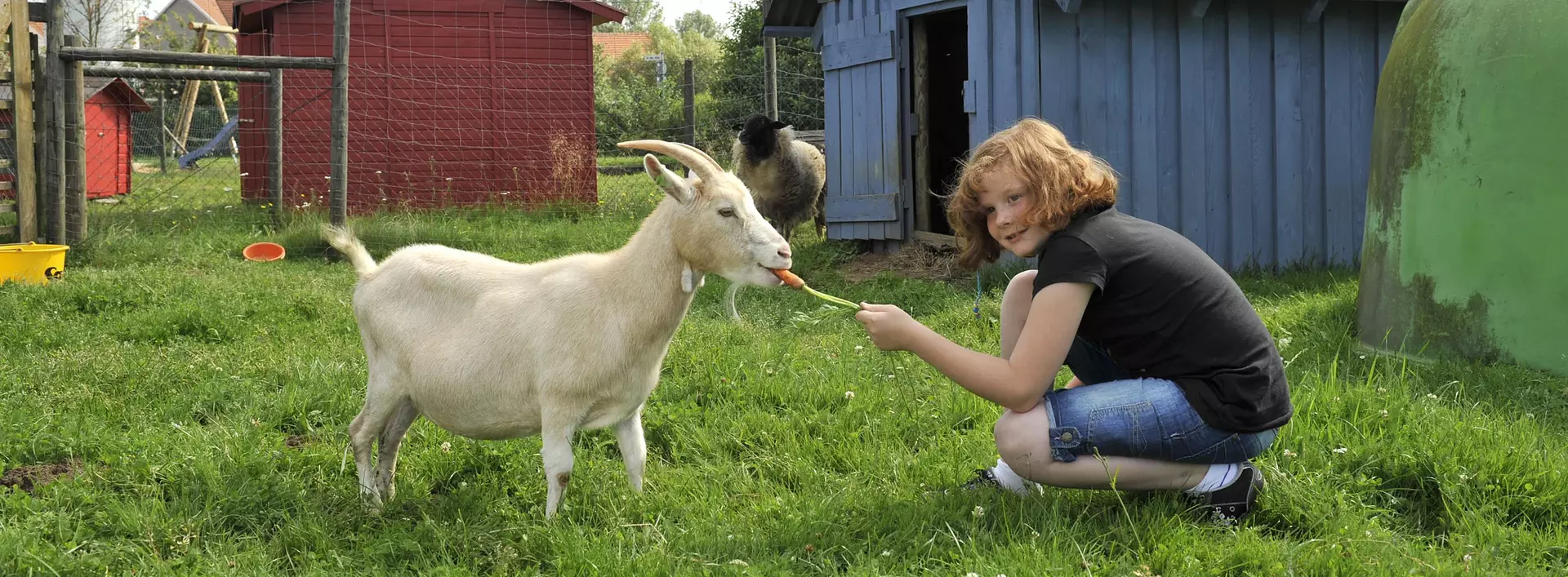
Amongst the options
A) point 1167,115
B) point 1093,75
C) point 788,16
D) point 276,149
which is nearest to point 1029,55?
point 1093,75

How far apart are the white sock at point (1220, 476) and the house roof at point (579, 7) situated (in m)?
13.6

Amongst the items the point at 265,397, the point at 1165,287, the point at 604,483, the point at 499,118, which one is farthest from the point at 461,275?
the point at 499,118

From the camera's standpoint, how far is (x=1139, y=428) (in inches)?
126

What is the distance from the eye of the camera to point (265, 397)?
15.7ft

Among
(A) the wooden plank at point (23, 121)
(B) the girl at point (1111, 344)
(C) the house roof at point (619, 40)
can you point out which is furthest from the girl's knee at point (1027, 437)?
(C) the house roof at point (619, 40)

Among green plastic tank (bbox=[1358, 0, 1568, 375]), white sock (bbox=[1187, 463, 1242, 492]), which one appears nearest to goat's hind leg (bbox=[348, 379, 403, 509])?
white sock (bbox=[1187, 463, 1242, 492])

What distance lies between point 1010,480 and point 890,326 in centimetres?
72

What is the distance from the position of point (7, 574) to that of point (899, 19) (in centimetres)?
743

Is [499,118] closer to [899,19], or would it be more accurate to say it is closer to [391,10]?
[391,10]

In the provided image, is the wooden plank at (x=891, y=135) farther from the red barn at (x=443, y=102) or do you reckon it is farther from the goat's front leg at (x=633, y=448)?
the goat's front leg at (x=633, y=448)

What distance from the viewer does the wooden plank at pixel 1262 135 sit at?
329 inches

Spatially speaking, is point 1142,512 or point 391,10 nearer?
point 1142,512

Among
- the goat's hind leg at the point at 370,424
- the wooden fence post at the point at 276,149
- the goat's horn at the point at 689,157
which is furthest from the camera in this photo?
the wooden fence post at the point at 276,149

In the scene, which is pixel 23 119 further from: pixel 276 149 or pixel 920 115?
pixel 920 115
